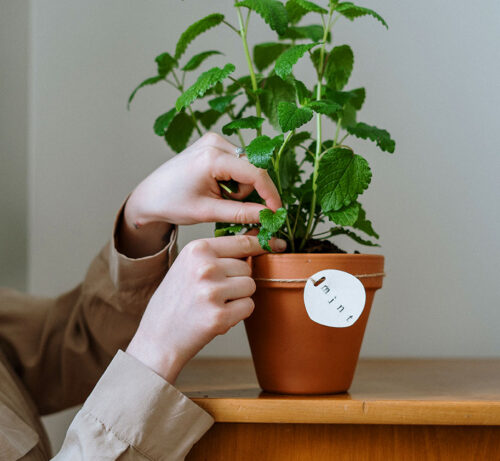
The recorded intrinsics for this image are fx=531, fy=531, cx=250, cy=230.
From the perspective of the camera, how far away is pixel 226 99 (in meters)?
0.86

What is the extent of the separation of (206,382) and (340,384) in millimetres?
260

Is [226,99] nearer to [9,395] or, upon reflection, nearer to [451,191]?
[9,395]

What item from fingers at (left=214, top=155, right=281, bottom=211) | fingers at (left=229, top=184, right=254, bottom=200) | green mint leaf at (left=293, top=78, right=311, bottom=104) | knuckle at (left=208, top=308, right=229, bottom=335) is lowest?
knuckle at (left=208, top=308, right=229, bottom=335)

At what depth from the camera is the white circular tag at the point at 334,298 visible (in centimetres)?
73

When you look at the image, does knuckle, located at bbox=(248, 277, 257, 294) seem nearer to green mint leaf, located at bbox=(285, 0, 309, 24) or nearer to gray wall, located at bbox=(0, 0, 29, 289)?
green mint leaf, located at bbox=(285, 0, 309, 24)

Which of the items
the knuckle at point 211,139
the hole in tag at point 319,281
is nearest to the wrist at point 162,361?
the hole in tag at point 319,281

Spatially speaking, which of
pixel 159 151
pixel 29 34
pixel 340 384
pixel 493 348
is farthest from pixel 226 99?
pixel 493 348

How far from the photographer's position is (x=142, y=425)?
67cm

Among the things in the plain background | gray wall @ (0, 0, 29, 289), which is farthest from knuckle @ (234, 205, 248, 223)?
gray wall @ (0, 0, 29, 289)

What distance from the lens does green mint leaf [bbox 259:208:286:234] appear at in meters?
0.72

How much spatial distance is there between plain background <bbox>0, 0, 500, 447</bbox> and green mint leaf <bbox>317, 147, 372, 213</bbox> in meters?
0.66

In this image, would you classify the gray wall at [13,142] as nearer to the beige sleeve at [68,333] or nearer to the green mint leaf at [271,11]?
the beige sleeve at [68,333]

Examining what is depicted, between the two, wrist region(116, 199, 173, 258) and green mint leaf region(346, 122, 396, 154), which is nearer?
green mint leaf region(346, 122, 396, 154)

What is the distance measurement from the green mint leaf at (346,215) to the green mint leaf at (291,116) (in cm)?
14
